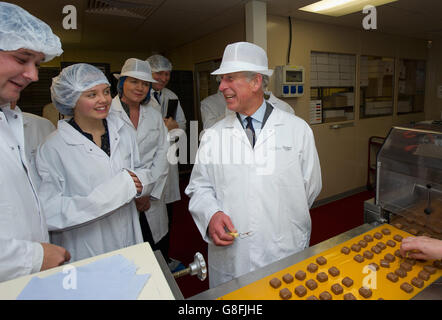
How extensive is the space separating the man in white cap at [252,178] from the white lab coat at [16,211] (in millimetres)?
682

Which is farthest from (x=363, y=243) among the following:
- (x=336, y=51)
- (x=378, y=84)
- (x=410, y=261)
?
(x=378, y=84)

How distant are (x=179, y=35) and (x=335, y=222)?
345 centimetres

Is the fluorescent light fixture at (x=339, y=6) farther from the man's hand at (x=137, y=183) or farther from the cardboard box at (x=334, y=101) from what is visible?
the man's hand at (x=137, y=183)

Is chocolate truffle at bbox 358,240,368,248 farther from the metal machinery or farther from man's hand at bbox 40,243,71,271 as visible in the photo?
man's hand at bbox 40,243,71,271

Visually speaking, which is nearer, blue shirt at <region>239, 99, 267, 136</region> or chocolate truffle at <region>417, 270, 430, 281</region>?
chocolate truffle at <region>417, 270, 430, 281</region>

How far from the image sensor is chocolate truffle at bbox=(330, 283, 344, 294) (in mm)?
929

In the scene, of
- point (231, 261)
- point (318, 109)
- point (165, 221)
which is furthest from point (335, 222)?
point (231, 261)

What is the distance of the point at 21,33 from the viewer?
3.08 ft

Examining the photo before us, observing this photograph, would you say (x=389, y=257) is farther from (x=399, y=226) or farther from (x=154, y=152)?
(x=154, y=152)

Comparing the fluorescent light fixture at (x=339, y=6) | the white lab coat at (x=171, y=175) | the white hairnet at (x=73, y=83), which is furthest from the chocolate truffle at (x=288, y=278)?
the fluorescent light fixture at (x=339, y=6)

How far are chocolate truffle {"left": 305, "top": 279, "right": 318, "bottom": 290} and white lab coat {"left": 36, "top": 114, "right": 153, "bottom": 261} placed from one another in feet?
3.00

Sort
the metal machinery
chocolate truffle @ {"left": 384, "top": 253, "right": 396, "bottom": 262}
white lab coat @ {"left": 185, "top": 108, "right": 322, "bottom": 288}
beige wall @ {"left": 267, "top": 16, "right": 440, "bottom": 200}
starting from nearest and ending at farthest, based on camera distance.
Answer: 1. chocolate truffle @ {"left": 384, "top": 253, "right": 396, "bottom": 262}
2. the metal machinery
3. white lab coat @ {"left": 185, "top": 108, "right": 322, "bottom": 288}
4. beige wall @ {"left": 267, "top": 16, "right": 440, "bottom": 200}

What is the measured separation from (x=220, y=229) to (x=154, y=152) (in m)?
1.16

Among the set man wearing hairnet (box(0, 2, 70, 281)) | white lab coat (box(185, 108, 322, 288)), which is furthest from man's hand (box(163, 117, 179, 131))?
man wearing hairnet (box(0, 2, 70, 281))
